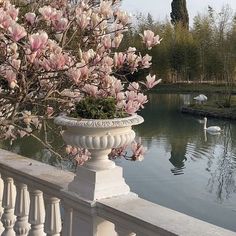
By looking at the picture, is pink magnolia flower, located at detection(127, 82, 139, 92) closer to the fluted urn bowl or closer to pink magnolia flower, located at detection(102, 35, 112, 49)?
pink magnolia flower, located at detection(102, 35, 112, 49)

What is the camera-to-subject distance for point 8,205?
2.23m

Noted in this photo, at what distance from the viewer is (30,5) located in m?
2.65

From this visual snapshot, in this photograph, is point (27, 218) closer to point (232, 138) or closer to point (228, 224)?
point (228, 224)

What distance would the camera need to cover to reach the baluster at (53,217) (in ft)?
6.38

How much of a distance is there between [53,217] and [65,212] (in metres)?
0.17

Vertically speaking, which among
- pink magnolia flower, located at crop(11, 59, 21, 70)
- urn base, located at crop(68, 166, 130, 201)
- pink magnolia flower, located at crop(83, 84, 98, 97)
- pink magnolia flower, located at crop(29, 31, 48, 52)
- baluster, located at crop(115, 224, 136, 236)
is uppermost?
pink magnolia flower, located at crop(29, 31, 48, 52)

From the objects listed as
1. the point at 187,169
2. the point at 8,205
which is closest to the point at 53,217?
the point at 8,205

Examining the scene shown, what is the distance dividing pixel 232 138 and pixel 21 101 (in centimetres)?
1611

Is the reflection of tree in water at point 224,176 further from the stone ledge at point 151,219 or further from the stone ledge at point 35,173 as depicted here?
the stone ledge at point 151,219

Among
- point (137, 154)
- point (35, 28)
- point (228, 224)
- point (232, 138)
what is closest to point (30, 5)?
point (35, 28)

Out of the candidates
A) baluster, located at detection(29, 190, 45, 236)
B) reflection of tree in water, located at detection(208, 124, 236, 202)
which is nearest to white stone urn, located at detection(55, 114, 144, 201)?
baluster, located at detection(29, 190, 45, 236)

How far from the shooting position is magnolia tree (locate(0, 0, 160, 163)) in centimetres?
175

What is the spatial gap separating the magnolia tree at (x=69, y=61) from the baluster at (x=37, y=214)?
1.14 ft

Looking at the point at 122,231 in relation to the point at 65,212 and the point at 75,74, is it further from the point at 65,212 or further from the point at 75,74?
the point at 75,74
